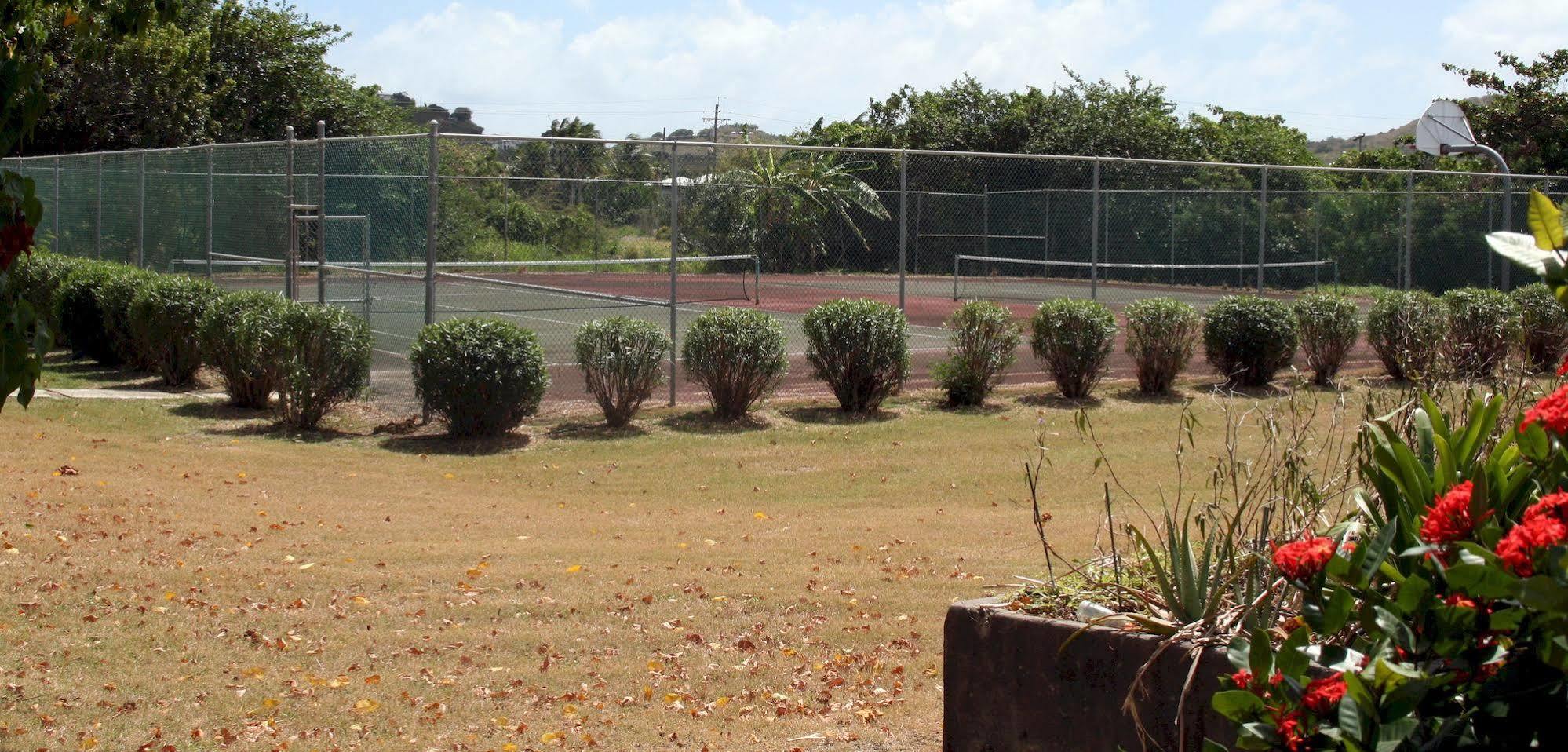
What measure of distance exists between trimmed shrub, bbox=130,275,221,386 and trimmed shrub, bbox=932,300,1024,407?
7446 mm

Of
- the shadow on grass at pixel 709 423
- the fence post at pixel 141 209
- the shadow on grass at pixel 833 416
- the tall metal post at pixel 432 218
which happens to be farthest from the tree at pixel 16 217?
the fence post at pixel 141 209

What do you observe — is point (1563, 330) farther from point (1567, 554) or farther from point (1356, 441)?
point (1567, 554)

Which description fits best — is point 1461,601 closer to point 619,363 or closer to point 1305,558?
point 1305,558

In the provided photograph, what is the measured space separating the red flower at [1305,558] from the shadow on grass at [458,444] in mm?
9573

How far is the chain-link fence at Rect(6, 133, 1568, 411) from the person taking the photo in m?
14.5

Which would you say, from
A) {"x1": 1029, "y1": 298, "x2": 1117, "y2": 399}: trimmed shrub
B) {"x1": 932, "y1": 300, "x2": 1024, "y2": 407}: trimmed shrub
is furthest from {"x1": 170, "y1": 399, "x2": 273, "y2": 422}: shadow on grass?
{"x1": 1029, "y1": 298, "x2": 1117, "y2": 399}: trimmed shrub

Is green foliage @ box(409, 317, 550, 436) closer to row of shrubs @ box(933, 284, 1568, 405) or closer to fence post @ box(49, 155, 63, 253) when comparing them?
row of shrubs @ box(933, 284, 1568, 405)

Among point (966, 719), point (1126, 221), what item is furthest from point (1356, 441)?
point (1126, 221)

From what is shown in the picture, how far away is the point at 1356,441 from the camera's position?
3793 mm

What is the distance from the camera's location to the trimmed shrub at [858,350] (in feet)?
43.8

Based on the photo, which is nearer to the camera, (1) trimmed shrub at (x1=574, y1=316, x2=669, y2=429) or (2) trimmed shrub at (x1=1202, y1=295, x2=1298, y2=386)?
(1) trimmed shrub at (x1=574, y1=316, x2=669, y2=429)

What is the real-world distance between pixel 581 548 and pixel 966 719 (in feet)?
14.1

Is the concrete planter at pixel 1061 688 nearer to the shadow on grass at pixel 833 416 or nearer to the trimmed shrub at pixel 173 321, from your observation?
the shadow on grass at pixel 833 416

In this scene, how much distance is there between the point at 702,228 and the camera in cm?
1678
